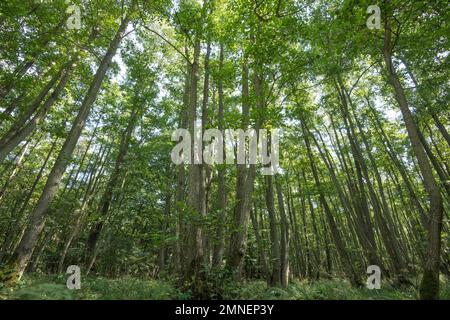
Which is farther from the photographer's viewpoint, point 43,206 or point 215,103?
point 215,103

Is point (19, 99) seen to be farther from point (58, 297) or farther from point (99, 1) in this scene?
point (58, 297)

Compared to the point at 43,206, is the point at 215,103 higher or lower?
higher

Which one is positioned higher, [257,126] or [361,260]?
[257,126]

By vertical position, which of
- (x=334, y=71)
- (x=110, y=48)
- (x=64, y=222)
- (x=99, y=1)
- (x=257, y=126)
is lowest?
(x=64, y=222)

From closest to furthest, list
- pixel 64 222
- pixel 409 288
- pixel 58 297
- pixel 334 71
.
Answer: pixel 58 297, pixel 409 288, pixel 334 71, pixel 64 222

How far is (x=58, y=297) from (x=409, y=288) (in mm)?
8953

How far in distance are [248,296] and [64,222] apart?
11935mm

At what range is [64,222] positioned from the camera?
→ 44.1 feet

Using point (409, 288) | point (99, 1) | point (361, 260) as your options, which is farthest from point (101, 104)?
point (361, 260)

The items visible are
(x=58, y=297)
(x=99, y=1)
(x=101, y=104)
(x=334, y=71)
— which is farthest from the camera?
(x=101, y=104)

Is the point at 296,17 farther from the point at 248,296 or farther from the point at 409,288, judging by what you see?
the point at 409,288

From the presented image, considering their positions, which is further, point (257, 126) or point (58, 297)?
point (257, 126)

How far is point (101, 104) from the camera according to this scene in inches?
576

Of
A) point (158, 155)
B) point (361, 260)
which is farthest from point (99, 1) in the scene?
point (361, 260)
